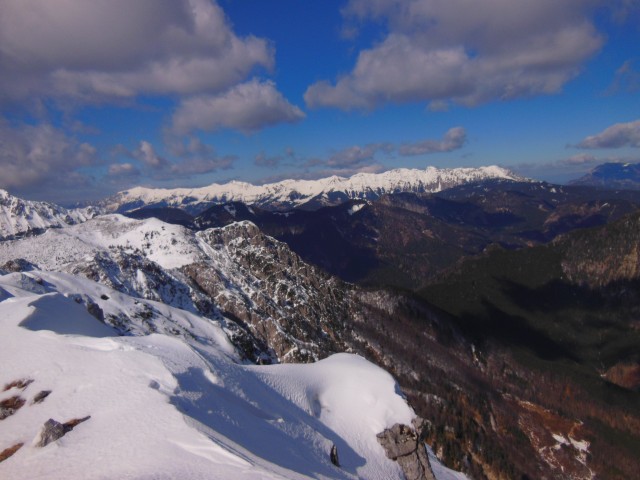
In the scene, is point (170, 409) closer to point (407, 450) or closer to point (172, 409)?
point (172, 409)

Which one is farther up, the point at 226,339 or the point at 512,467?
the point at 226,339

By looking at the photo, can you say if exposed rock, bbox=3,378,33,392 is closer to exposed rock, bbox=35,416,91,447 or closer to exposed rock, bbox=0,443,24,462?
exposed rock, bbox=0,443,24,462

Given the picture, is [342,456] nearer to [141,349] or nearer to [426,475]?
→ [426,475]

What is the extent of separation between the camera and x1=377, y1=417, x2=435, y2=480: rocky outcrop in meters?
51.7

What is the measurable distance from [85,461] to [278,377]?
3333cm

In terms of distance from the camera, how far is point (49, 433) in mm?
24781

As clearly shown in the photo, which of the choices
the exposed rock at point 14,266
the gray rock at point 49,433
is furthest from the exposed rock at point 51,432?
the exposed rock at point 14,266

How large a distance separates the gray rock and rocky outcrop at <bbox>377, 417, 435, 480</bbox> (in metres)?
40.7

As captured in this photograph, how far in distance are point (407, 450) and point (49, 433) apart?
1754 inches

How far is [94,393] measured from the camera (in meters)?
30.5

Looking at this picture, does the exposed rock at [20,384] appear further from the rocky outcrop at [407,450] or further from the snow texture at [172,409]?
the rocky outcrop at [407,450]

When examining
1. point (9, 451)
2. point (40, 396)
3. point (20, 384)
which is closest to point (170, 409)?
point (9, 451)

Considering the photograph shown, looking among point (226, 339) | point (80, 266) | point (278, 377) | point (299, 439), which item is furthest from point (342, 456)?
point (80, 266)

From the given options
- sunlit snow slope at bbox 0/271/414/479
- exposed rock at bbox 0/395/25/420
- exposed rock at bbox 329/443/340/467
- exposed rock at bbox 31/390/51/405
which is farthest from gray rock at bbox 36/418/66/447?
exposed rock at bbox 329/443/340/467
